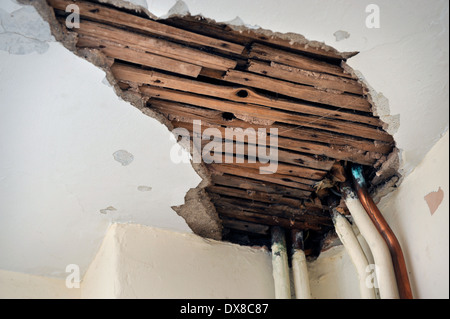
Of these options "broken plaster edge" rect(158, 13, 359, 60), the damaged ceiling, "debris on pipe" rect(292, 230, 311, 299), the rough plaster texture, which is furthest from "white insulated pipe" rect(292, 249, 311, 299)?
"broken plaster edge" rect(158, 13, 359, 60)

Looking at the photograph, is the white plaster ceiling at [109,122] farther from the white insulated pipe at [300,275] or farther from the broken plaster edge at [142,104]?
the white insulated pipe at [300,275]

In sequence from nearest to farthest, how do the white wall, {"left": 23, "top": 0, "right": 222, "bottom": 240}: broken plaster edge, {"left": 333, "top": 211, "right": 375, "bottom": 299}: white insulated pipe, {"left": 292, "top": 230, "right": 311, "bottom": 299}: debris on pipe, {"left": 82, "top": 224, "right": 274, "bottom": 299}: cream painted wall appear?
{"left": 23, "top": 0, "right": 222, "bottom": 240}: broken plaster edge → the white wall → {"left": 333, "top": 211, "right": 375, "bottom": 299}: white insulated pipe → {"left": 82, "top": 224, "right": 274, "bottom": 299}: cream painted wall → {"left": 292, "top": 230, "right": 311, "bottom": 299}: debris on pipe

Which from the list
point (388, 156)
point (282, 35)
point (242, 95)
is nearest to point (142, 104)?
point (242, 95)

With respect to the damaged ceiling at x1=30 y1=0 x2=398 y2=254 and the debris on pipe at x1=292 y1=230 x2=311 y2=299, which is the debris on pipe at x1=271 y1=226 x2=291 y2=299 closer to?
the debris on pipe at x1=292 y1=230 x2=311 y2=299

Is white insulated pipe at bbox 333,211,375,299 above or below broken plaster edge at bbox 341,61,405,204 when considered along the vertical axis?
below

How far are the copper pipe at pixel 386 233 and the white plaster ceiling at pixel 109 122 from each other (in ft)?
0.60

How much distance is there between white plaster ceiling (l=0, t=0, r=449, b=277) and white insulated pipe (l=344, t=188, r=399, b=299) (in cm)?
23

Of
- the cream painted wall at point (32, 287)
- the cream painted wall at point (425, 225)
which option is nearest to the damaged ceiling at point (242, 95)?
the cream painted wall at point (425, 225)

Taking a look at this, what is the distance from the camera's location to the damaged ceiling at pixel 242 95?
161cm

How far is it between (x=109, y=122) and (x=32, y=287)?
3.20 feet

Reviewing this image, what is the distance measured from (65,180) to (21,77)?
0.48 m

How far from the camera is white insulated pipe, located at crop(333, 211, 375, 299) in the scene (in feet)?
6.26

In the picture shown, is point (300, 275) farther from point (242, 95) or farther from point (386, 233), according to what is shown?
point (242, 95)

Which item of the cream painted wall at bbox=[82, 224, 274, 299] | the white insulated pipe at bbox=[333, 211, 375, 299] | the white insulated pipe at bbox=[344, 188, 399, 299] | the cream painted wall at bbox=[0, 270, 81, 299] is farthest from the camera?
the cream painted wall at bbox=[0, 270, 81, 299]
